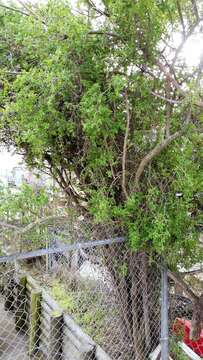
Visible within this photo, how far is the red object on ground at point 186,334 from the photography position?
8.86ft

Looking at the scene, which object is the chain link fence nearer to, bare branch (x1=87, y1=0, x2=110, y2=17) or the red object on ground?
the red object on ground

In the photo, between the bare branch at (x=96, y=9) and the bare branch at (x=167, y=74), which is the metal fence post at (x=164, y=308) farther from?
the bare branch at (x=96, y=9)

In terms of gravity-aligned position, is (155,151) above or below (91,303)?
above

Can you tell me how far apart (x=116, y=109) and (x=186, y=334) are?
215cm

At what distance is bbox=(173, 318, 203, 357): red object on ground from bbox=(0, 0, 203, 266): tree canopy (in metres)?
0.81

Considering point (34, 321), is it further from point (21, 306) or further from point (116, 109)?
point (116, 109)

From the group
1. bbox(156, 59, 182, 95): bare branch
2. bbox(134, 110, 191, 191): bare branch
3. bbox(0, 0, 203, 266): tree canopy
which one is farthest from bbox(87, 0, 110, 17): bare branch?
bbox(134, 110, 191, 191): bare branch

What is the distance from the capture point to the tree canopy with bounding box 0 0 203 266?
68.6 inches

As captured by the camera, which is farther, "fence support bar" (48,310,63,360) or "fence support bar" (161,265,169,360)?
"fence support bar" (48,310,63,360)

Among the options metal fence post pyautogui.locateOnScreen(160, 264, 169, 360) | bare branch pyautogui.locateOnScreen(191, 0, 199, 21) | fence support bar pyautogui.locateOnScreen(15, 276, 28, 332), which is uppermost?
bare branch pyautogui.locateOnScreen(191, 0, 199, 21)

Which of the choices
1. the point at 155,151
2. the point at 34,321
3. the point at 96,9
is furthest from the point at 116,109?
the point at 34,321

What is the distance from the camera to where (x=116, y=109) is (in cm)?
194

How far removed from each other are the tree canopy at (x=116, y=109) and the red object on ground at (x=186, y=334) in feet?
2.66

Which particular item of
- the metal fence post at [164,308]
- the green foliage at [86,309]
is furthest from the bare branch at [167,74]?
the green foliage at [86,309]
